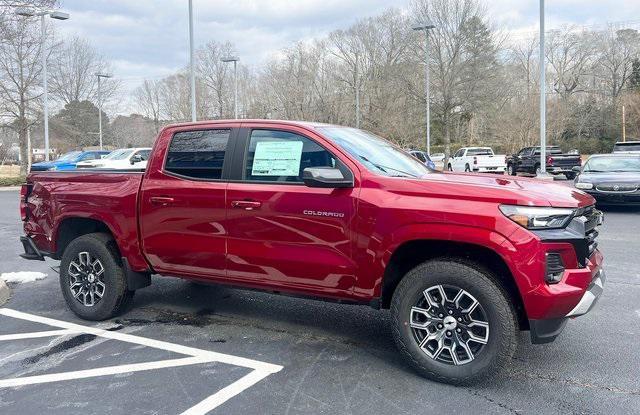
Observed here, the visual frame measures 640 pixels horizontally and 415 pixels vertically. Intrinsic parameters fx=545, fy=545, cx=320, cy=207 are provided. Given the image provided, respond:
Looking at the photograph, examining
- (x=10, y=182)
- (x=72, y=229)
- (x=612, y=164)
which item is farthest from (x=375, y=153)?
(x=10, y=182)

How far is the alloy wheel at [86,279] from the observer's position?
5.42 metres

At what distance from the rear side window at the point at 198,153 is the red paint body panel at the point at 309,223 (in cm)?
9

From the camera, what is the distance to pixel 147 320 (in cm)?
545

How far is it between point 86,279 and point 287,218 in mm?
2467

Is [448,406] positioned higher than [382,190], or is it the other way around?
[382,190]

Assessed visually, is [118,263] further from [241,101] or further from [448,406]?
[241,101]

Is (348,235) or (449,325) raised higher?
(348,235)

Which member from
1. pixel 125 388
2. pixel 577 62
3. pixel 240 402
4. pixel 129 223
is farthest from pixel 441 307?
pixel 577 62

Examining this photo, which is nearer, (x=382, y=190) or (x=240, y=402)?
(x=240, y=402)

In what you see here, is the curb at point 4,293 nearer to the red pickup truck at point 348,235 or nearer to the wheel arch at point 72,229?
the wheel arch at point 72,229

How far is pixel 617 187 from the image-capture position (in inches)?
506

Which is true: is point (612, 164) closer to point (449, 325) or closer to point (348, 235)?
point (449, 325)

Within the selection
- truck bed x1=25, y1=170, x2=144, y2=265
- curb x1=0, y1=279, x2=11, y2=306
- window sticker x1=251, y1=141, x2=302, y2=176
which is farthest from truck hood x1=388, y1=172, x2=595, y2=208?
curb x1=0, y1=279, x2=11, y2=306

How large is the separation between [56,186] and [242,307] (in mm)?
2302
